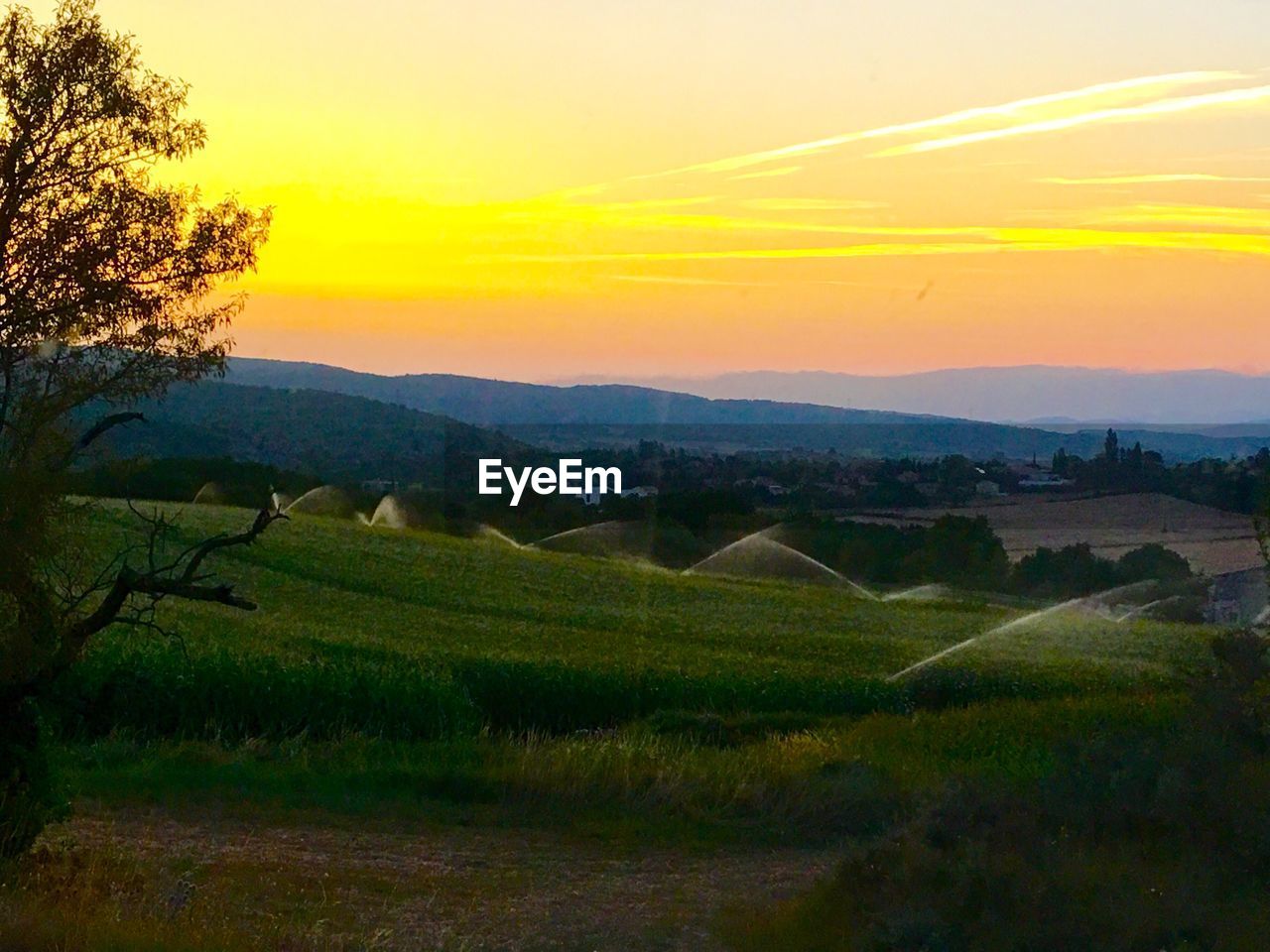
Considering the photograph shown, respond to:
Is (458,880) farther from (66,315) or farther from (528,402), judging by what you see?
(528,402)

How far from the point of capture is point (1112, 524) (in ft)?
156

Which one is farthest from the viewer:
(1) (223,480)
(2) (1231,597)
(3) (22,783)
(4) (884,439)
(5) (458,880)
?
(4) (884,439)

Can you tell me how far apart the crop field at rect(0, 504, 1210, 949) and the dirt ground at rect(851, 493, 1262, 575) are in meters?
9.42

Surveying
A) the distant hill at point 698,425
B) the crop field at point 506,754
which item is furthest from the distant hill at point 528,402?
the crop field at point 506,754

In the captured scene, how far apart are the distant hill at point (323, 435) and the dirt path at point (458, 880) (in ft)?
137

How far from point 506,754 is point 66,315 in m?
7.74

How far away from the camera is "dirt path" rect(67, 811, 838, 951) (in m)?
9.45

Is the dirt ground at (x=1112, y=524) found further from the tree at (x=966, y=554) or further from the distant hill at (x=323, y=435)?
the distant hill at (x=323, y=435)

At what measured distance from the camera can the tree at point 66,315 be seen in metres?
9.19

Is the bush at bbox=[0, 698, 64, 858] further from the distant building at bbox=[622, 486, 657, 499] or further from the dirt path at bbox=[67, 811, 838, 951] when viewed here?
the distant building at bbox=[622, 486, 657, 499]

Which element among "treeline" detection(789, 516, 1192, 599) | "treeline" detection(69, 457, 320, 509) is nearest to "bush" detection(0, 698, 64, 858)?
"treeline" detection(789, 516, 1192, 599)

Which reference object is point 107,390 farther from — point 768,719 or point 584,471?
point 584,471

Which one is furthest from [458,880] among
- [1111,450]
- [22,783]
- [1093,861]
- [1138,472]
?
[1111,450]

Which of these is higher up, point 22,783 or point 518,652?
point 22,783
